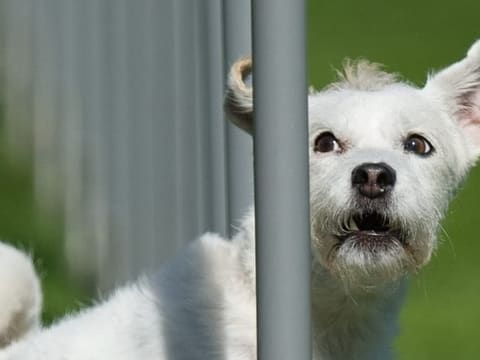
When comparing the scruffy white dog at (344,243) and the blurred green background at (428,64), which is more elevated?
the scruffy white dog at (344,243)

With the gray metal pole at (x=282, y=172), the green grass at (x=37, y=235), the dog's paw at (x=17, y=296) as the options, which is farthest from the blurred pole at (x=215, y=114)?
the green grass at (x=37, y=235)

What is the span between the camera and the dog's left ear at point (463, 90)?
5422 mm

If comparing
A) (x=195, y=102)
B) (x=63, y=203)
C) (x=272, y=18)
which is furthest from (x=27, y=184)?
(x=272, y=18)

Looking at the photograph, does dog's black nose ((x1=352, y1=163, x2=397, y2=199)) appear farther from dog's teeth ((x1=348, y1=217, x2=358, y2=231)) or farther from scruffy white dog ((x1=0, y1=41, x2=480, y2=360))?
dog's teeth ((x1=348, y1=217, x2=358, y2=231))

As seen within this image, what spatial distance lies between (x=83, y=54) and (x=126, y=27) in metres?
0.53

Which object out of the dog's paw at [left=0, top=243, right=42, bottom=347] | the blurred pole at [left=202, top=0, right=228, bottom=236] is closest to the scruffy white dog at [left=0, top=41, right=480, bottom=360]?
the dog's paw at [left=0, top=243, right=42, bottom=347]

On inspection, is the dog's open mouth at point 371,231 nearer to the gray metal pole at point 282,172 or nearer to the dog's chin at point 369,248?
the dog's chin at point 369,248

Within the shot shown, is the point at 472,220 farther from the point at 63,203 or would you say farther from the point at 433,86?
the point at 433,86

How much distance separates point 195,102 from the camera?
22.0ft

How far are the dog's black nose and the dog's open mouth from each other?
3.4 inches

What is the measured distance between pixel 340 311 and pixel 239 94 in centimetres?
86

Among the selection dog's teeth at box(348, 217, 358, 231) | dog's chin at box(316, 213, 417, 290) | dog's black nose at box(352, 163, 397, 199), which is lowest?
dog's chin at box(316, 213, 417, 290)

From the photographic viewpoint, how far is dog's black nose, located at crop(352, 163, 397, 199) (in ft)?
15.6

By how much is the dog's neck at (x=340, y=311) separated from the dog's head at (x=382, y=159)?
0.42 feet
